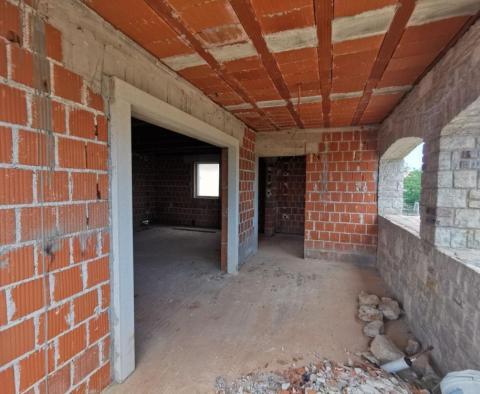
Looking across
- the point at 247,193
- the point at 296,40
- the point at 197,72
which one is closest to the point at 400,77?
the point at 296,40

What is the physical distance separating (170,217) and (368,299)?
24.3 ft

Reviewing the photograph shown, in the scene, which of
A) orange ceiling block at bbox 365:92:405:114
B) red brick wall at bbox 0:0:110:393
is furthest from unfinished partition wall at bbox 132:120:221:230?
red brick wall at bbox 0:0:110:393

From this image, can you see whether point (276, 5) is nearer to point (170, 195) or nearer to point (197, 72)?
point (197, 72)

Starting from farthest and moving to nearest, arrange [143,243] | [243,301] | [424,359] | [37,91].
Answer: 1. [143,243]
2. [243,301]
3. [424,359]
4. [37,91]

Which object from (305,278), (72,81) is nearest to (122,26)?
(72,81)

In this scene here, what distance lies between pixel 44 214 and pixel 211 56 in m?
1.69

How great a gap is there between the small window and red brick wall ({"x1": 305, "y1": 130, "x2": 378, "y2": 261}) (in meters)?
4.40

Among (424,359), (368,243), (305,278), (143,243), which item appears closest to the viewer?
(424,359)

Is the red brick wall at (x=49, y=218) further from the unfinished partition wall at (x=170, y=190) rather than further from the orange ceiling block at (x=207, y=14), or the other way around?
the unfinished partition wall at (x=170, y=190)

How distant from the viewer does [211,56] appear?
2111 millimetres

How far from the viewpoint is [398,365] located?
6.37ft

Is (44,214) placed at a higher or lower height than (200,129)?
lower

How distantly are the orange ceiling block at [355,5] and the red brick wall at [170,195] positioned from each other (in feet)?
23.9

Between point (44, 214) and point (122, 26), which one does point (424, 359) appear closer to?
point (44, 214)
